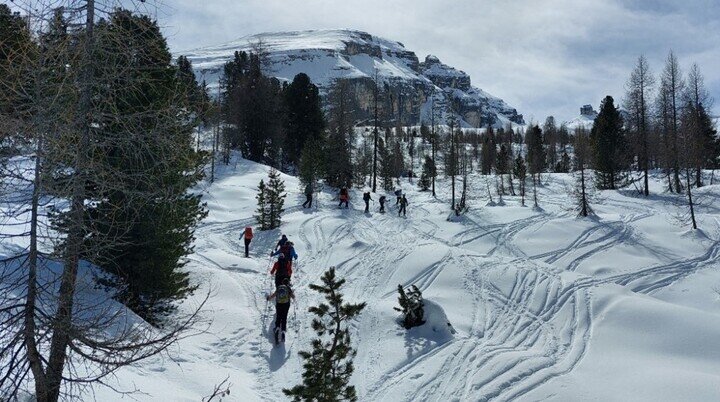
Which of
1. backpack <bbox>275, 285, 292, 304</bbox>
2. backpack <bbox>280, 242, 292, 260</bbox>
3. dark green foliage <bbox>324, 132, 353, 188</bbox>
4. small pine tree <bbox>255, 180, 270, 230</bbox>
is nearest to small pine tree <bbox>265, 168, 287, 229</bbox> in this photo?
small pine tree <bbox>255, 180, 270, 230</bbox>

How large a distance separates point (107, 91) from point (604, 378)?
35.0ft

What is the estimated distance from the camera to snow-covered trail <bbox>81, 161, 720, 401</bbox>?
9305 millimetres

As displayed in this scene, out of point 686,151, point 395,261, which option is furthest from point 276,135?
point 686,151

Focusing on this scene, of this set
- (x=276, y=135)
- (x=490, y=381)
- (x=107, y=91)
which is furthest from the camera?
(x=276, y=135)

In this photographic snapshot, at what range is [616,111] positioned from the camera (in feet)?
131

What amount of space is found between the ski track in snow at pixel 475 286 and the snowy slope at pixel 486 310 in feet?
0.18

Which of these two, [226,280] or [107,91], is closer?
[107,91]

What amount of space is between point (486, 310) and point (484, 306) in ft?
0.99

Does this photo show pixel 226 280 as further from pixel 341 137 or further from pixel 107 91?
pixel 341 137

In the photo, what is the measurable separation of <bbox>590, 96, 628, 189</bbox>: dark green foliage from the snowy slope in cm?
1144

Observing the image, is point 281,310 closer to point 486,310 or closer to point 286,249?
point 286,249

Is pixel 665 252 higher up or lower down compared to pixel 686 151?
lower down

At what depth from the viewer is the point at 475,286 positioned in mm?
15766

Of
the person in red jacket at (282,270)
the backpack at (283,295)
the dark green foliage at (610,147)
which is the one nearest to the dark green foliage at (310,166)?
the person in red jacket at (282,270)
